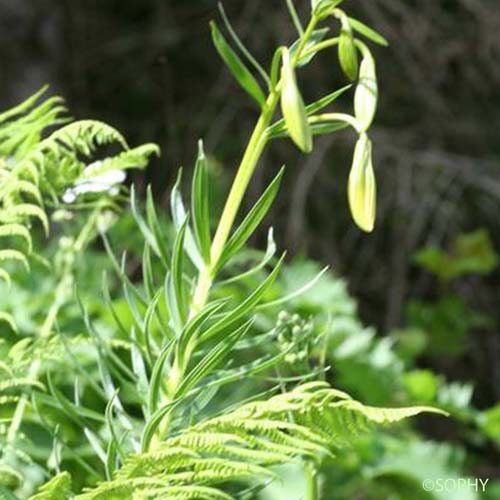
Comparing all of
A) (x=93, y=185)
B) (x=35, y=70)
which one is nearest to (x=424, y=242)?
(x=35, y=70)

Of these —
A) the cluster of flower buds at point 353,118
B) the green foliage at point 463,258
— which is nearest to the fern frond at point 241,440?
the cluster of flower buds at point 353,118

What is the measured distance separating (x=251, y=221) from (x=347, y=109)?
9.42ft

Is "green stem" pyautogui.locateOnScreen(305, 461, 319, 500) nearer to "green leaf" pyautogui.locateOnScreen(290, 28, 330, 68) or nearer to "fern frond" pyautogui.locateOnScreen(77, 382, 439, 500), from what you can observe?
"fern frond" pyautogui.locateOnScreen(77, 382, 439, 500)

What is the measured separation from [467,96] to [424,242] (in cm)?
56

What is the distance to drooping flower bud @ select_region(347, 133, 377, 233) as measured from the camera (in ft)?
2.30

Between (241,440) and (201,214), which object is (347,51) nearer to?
(201,214)

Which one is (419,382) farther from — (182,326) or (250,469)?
(250,469)

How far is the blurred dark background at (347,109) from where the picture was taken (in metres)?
3.29

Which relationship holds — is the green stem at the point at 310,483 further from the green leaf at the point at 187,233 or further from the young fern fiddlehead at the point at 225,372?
the green leaf at the point at 187,233

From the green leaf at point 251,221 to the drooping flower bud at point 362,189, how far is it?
0.13 ft

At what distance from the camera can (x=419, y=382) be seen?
1.89m

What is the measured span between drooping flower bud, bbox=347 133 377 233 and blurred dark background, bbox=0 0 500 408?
2.39m

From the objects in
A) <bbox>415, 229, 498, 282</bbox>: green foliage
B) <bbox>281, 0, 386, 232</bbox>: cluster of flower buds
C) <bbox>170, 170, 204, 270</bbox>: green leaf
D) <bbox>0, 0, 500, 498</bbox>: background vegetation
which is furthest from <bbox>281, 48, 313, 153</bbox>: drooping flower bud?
<bbox>415, 229, 498, 282</bbox>: green foliage

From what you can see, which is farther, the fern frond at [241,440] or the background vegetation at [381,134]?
the background vegetation at [381,134]
